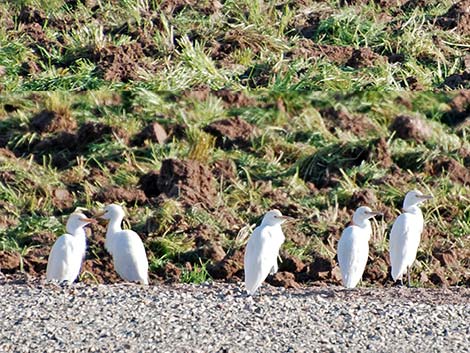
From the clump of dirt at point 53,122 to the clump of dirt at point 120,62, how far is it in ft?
3.42

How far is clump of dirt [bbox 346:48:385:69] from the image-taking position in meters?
16.8

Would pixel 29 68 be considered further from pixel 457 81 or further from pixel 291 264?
pixel 457 81

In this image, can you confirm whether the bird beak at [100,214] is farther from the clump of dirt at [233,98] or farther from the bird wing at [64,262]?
the clump of dirt at [233,98]

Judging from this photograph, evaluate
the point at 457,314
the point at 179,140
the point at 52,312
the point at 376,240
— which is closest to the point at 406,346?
the point at 457,314

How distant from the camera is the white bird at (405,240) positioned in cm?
1378

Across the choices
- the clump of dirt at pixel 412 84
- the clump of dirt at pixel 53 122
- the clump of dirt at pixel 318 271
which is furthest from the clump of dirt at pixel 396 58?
the clump of dirt at pixel 53 122

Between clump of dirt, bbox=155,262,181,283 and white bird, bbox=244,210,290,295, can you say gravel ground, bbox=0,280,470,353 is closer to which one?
white bird, bbox=244,210,290,295

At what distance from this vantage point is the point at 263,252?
13.1 m

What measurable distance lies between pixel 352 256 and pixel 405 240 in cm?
87

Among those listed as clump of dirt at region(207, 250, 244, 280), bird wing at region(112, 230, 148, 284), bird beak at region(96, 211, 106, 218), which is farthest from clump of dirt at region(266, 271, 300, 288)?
bird beak at region(96, 211, 106, 218)

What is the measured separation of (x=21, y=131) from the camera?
17.4 meters

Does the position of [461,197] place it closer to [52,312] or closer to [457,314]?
[457,314]

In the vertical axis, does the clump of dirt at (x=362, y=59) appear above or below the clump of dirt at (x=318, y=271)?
above

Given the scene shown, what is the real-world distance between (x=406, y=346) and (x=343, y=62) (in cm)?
681
